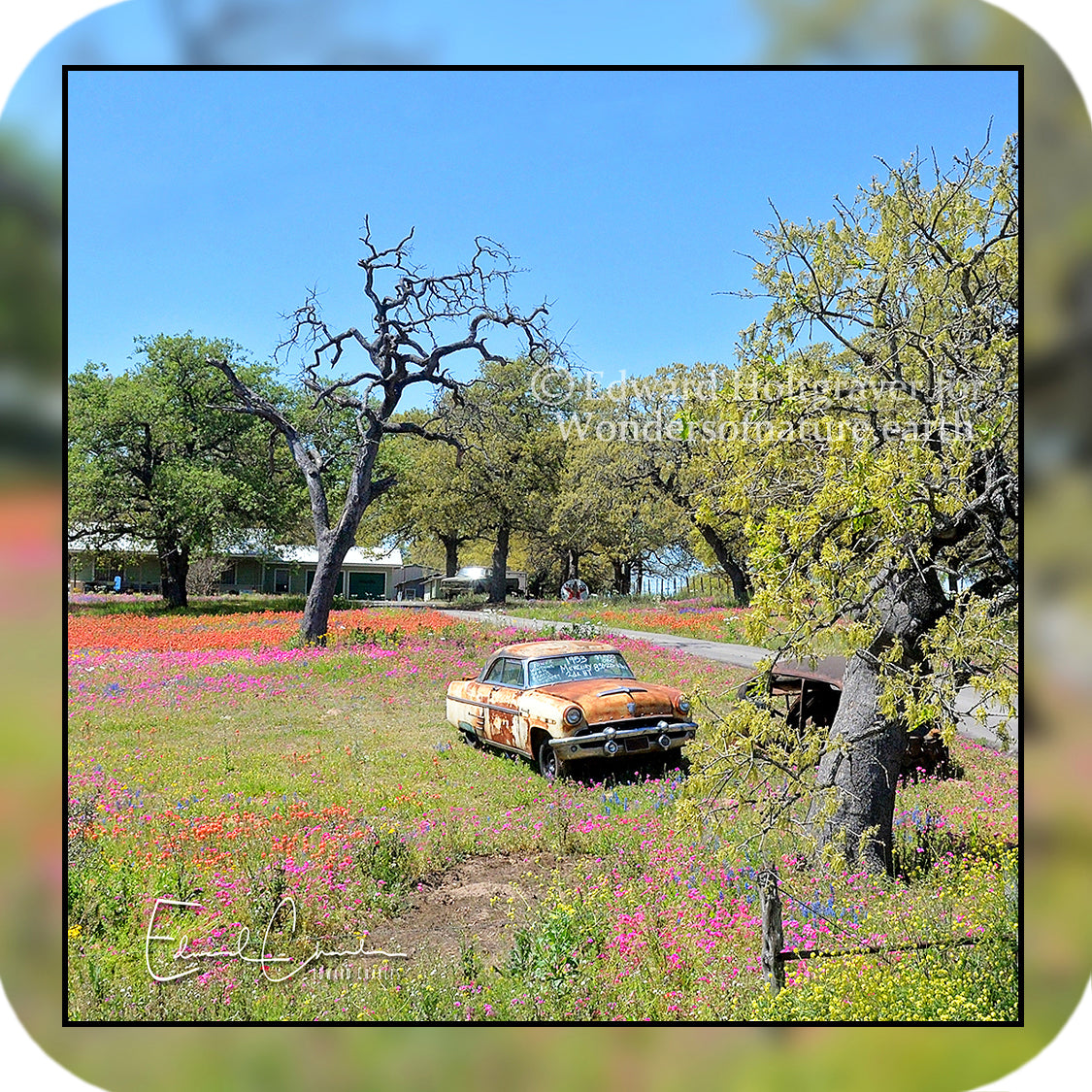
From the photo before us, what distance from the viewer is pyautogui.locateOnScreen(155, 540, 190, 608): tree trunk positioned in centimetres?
478

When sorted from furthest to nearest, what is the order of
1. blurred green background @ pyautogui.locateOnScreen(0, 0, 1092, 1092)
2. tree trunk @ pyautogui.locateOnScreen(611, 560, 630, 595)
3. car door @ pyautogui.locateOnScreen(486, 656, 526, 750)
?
1. tree trunk @ pyautogui.locateOnScreen(611, 560, 630, 595)
2. car door @ pyautogui.locateOnScreen(486, 656, 526, 750)
3. blurred green background @ pyautogui.locateOnScreen(0, 0, 1092, 1092)

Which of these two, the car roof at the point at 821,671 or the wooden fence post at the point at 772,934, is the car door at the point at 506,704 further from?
the car roof at the point at 821,671

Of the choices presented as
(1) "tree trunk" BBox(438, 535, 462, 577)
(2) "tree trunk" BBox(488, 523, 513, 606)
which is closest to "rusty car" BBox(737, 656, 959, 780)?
(2) "tree trunk" BBox(488, 523, 513, 606)

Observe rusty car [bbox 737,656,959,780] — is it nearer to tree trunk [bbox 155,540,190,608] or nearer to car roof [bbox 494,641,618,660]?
car roof [bbox 494,641,618,660]

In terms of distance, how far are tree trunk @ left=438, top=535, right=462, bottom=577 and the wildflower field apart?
884mm

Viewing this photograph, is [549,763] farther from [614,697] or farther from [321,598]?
[321,598]

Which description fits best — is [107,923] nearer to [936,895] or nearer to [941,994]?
[941,994]

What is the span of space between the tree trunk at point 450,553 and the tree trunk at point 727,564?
1.67 metres

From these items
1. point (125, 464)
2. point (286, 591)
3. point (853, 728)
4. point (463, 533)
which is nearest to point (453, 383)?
point (463, 533)

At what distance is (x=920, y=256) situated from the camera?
347cm

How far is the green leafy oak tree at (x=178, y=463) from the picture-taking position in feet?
13.4

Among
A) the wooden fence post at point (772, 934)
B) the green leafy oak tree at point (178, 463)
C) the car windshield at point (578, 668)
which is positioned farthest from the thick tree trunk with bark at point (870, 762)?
the green leafy oak tree at point (178, 463)

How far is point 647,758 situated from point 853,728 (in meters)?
1.12

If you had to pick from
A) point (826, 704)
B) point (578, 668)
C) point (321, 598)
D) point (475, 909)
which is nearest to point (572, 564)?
point (578, 668)
